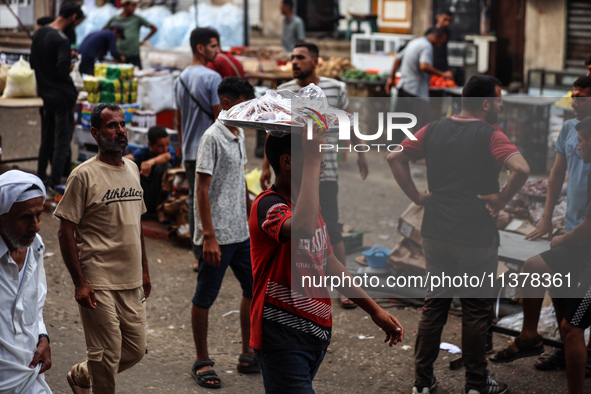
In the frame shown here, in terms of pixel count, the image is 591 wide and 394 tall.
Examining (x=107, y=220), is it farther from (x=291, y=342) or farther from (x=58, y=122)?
(x=58, y=122)

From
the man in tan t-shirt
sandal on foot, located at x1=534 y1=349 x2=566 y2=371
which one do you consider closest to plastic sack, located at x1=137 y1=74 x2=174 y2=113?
the man in tan t-shirt

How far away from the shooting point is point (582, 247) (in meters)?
4.53

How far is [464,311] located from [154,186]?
Answer: 4.06 meters

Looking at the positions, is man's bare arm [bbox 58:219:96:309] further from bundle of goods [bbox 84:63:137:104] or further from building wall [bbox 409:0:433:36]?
building wall [bbox 409:0:433:36]

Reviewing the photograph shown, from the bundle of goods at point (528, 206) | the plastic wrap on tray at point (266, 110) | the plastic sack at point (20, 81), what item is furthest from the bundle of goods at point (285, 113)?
the plastic sack at point (20, 81)

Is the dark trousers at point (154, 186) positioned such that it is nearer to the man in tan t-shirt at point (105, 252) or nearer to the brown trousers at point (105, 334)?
the man in tan t-shirt at point (105, 252)

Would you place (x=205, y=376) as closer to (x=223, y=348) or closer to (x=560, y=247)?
(x=223, y=348)

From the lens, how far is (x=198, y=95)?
638 centimetres

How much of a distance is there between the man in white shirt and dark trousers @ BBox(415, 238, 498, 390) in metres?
2.43

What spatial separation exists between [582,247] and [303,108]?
7.93 feet

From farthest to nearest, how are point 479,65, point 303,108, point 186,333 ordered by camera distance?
point 479,65
point 186,333
point 303,108

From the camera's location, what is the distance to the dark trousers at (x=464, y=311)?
4.53 m

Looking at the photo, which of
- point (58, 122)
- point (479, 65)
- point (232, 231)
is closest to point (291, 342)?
point (232, 231)

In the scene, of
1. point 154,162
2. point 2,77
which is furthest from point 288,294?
point 2,77
